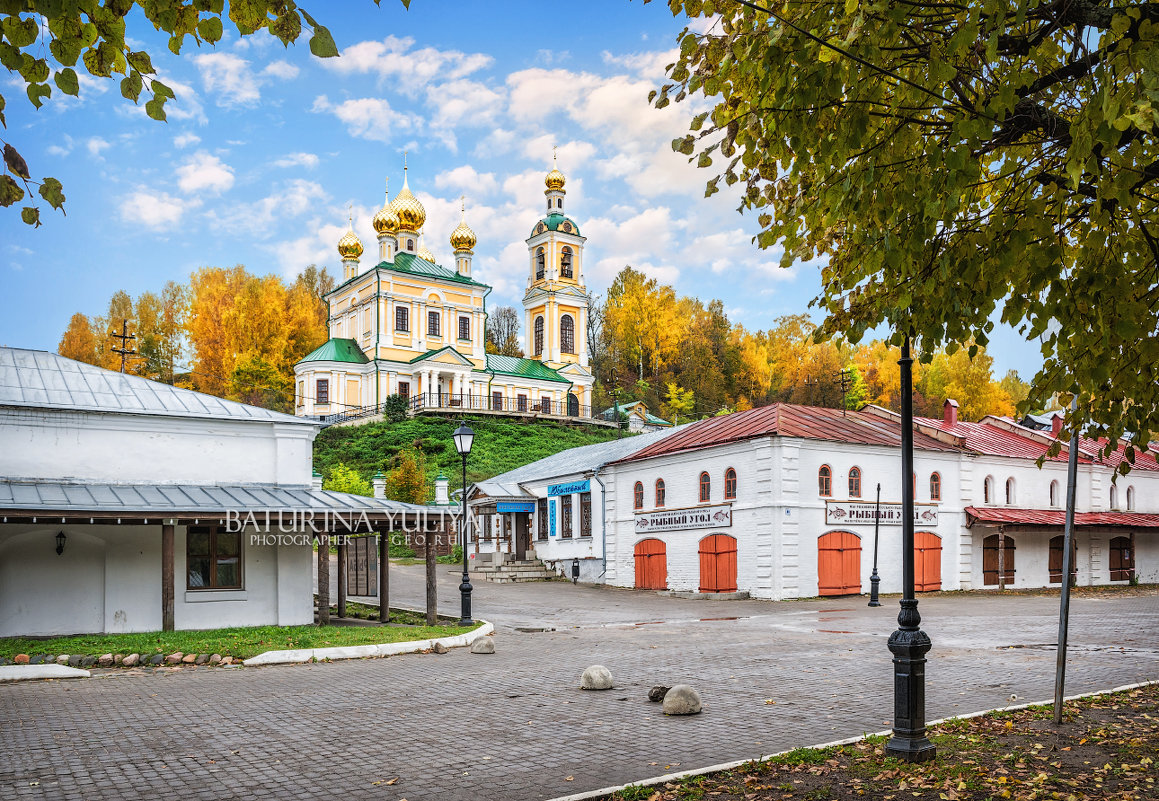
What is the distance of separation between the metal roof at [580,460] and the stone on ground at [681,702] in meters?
24.6

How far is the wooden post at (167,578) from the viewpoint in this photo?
1608cm

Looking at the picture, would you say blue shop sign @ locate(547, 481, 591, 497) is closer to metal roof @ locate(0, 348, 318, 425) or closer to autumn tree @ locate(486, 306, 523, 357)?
metal roof @ locate(0, 348, 318, 425)

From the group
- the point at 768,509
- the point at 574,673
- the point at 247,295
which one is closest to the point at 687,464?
the point at 768,509

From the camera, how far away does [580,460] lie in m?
38.8

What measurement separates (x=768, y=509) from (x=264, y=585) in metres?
15.0

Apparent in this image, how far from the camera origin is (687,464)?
30.4 metres

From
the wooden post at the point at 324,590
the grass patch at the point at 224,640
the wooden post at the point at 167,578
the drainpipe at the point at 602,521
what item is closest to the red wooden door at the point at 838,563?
the drainpipe at the point at 602,521

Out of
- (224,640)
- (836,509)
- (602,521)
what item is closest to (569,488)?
(602,521)

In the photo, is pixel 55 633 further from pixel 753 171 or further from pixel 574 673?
pixel 753 171

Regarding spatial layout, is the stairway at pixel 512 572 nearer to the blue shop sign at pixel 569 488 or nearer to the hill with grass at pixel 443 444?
the blue shop sign at pixel 569 488

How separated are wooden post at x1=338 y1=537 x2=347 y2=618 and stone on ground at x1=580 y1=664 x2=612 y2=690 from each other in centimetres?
1249

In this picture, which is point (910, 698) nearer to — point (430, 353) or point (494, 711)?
point (494, 711)

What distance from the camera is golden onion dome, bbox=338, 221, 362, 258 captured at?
76625 mm

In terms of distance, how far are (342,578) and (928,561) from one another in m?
20.1
